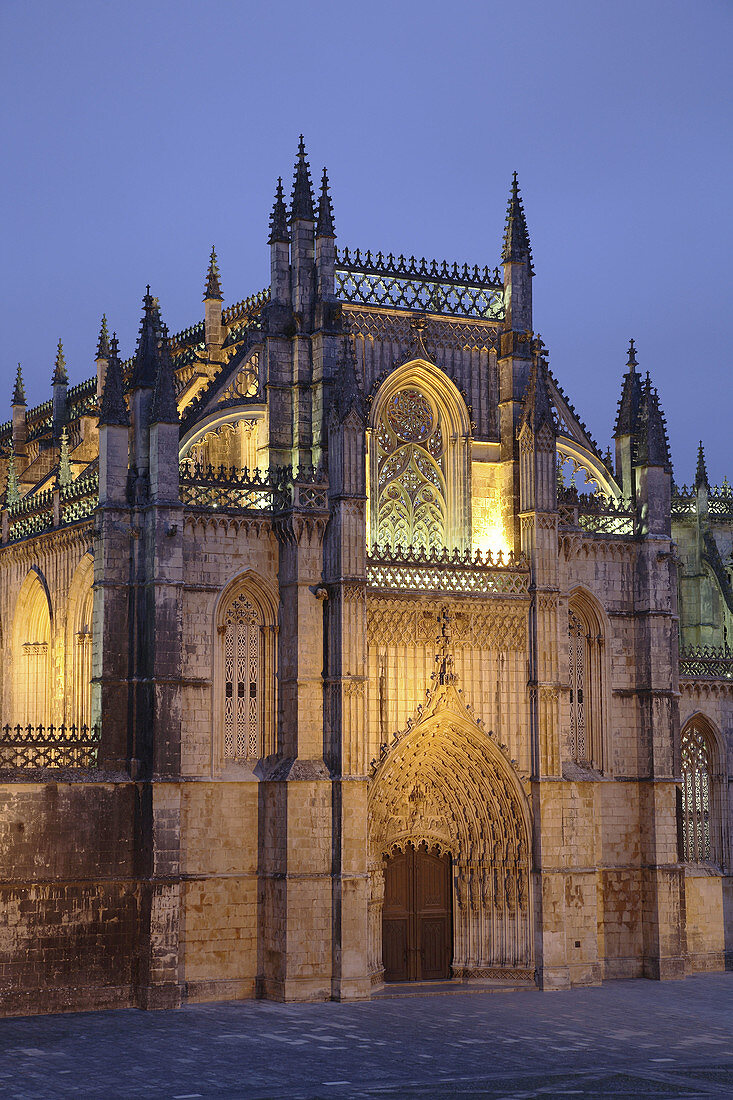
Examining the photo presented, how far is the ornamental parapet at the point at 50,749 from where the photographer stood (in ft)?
111

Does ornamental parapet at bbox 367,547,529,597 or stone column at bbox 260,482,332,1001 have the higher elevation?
ornamental parapet at bbox 367,547,529,597

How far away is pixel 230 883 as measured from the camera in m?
35.5

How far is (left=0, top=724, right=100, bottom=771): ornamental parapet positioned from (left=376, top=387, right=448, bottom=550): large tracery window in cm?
899

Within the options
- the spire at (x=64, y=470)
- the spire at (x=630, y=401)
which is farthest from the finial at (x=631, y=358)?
the spire at (x=64, y=470)

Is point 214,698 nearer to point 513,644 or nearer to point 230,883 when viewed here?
point 230,883

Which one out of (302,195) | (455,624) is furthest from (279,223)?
(455,624)

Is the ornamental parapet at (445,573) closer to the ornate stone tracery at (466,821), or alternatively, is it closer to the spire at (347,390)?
the ornate stone tracery at (466,821)

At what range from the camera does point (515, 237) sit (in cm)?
4144

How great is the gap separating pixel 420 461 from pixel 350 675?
6726mm

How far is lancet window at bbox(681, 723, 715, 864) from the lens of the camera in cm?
4278

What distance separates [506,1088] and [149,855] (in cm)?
1102

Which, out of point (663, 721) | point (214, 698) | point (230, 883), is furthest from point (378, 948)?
point (663, 721)

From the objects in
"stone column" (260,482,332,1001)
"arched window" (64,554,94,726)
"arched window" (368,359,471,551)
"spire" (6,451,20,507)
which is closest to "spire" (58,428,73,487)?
"spire" (6,451,20,507)

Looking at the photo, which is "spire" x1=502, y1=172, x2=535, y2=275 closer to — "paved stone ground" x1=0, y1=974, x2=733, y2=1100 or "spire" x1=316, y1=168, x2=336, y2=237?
"spire" x1=316, y1=168, x2=336, y2=237
